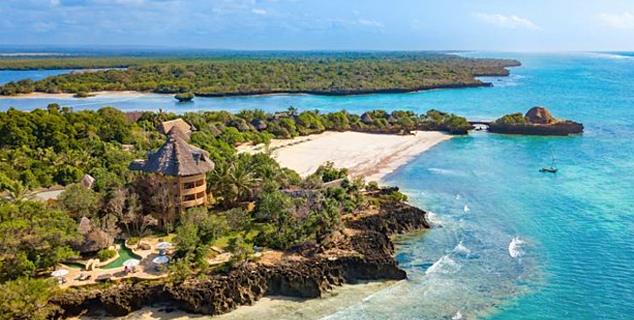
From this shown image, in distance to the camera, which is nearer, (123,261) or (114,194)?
(123,261)

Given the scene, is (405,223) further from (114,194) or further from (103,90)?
(103,90)

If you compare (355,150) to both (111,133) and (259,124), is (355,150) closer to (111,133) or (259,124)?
(259,124)

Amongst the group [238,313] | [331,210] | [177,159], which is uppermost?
[177,159]

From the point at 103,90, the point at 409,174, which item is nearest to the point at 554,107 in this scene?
the point at 409,174

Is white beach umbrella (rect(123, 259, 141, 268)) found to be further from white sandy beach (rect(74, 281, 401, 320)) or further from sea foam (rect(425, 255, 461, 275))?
sea foam (rect(425, 255, 461, 275))

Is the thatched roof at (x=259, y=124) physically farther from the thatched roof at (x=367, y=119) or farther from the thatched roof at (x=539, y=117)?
the thatched roof at (x=539, y=117)
